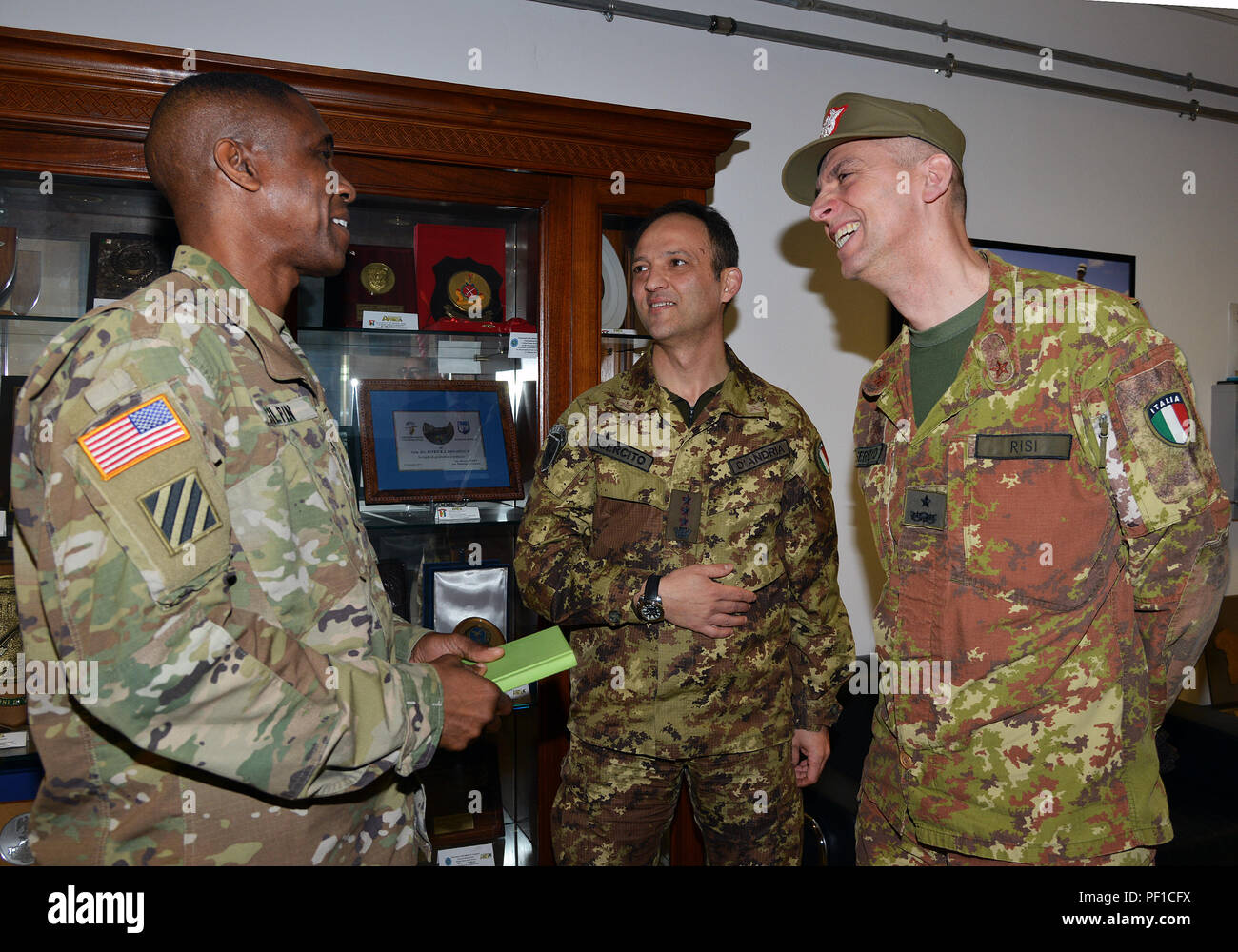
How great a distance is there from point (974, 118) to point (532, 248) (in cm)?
193

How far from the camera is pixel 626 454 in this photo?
194 cm

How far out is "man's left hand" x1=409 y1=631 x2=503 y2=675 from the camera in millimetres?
1348

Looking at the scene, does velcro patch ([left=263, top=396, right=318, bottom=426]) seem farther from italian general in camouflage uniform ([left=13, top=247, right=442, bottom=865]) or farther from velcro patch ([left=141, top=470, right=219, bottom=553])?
velcro patch ([left=141, top=470, right=219, bottom=553])

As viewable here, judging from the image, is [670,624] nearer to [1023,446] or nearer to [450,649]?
[450,649]

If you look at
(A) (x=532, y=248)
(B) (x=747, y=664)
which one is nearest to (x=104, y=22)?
(A) (x=532, y=248)

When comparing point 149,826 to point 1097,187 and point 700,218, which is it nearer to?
point 700,218

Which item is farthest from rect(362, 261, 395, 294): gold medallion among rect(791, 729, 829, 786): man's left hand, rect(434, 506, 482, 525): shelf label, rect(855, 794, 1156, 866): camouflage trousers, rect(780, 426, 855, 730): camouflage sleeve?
rect(855, 794, 1156, 866): camouflage trousers

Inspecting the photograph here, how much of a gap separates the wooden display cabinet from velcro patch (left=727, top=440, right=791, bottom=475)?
0.44 m

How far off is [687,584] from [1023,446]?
75 centimetres

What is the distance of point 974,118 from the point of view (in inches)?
119

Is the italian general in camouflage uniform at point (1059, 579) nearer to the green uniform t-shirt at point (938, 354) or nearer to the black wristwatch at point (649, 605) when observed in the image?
the green uniform t-shirt at point (938, 354)

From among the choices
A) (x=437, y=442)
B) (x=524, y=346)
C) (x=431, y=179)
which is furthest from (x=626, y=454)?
(x=431, y=179)

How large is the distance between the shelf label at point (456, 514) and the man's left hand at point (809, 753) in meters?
0.97

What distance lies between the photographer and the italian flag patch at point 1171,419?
1201mm
